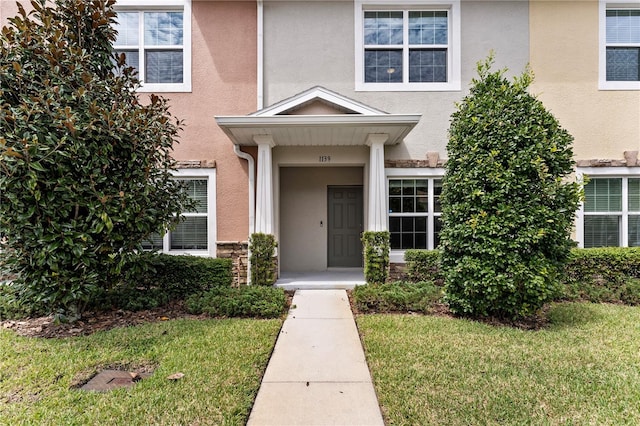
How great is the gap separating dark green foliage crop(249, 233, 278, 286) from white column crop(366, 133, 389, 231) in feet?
7.11

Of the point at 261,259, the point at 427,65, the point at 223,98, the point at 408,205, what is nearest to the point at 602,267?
the point at 408,205

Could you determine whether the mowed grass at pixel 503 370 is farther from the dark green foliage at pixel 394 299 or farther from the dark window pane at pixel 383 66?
the dark window pane at pixel 383 66

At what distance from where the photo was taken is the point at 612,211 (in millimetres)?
7328

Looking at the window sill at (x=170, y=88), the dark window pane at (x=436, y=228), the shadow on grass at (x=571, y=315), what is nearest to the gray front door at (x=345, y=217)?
the dark window pane at (x=436, y=228)

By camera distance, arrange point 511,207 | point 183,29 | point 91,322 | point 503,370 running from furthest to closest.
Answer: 1. point 183,29
2. point 91,322
3. point 511,207
4. point 503,370

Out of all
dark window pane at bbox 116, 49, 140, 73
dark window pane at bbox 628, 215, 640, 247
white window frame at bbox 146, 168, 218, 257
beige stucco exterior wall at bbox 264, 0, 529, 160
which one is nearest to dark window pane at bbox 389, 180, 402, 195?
beige stucco exterior wall at bbox 264, 0, 529, 160

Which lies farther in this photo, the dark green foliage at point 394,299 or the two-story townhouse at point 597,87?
the two-story townhouse at point 597,87

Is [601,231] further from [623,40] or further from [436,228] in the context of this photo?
[623,40]

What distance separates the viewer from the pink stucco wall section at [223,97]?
7340 millimetres

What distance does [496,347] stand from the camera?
390cm

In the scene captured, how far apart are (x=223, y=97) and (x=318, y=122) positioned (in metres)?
2.75

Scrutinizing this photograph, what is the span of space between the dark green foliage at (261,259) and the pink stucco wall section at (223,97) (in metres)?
1.01

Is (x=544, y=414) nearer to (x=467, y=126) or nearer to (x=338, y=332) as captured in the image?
(x=338, y=332)

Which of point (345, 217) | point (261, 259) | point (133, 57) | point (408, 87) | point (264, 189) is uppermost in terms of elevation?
point (133, 57)
